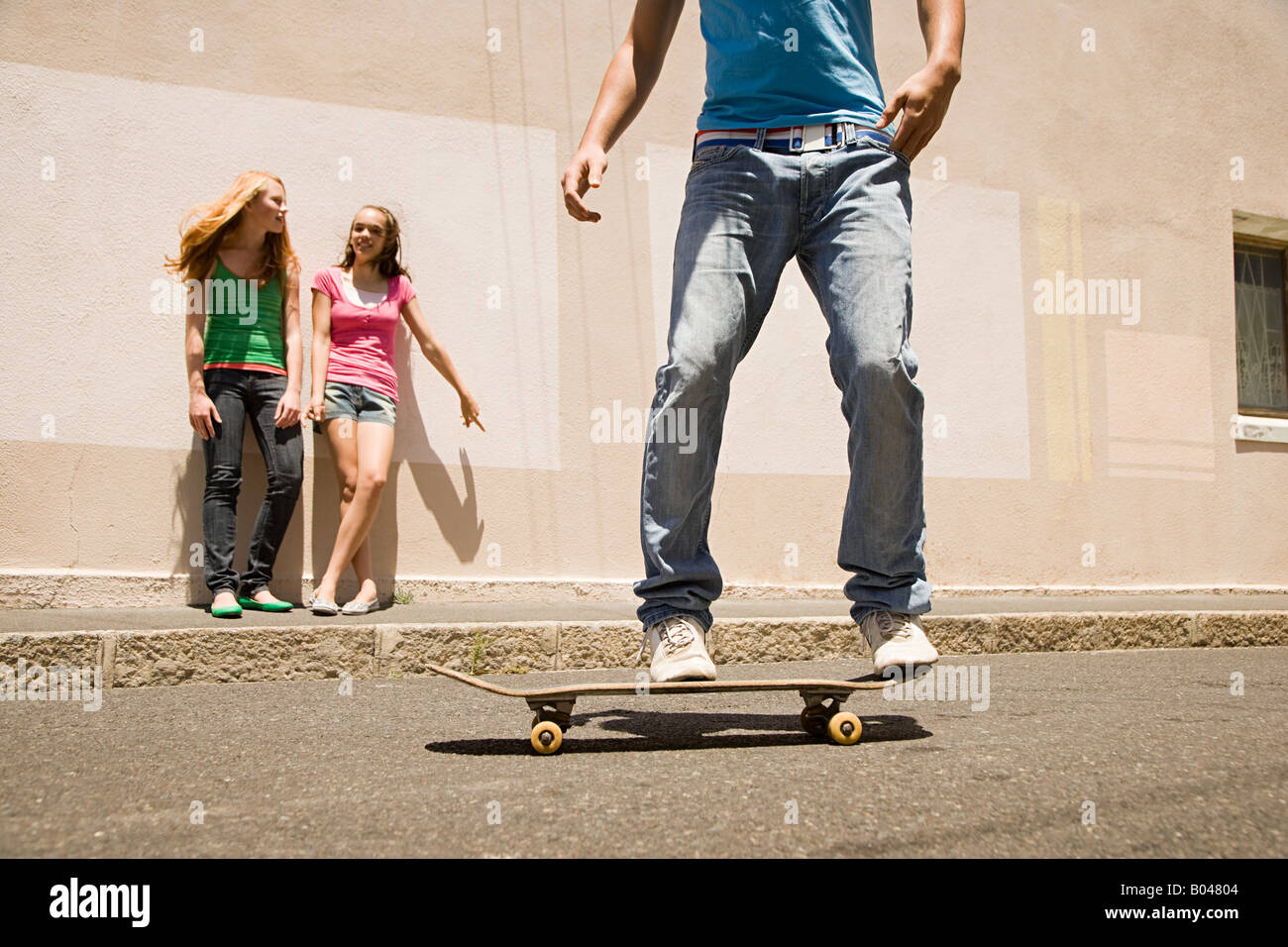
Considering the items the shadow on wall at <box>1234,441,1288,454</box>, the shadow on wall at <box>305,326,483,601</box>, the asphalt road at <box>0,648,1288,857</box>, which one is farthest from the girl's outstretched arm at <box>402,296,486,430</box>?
the shadow on wall at <box>1234,441,1288,454</box>

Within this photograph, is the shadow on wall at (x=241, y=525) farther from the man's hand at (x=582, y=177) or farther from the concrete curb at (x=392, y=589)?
the man's hand at (x=582, y=177)

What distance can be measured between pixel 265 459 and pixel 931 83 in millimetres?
3561

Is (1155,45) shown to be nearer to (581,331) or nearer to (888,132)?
(581,331)

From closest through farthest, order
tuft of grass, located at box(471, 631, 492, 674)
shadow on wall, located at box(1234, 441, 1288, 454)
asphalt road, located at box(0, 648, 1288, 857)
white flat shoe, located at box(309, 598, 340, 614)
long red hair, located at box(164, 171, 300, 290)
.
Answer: asphalt road, located at box(0, 648, 1288, 857) < tuft of grass, located at box(471, 631, 492, 674) < white flat shoe, located at box(309, 598, 340, 614) < long red hair, located at box(164, 171, 300, 290) < shadow on wall, located at box(1234, 441, 1288, 454)

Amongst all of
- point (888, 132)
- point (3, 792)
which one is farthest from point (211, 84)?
point (3, 792)

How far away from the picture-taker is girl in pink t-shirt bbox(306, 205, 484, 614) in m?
4.90

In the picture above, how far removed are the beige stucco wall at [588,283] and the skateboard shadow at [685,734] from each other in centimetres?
298

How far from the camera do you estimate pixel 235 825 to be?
1.61 metres

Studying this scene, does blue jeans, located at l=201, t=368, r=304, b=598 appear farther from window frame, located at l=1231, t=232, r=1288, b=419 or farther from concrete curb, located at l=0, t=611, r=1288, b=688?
window frame, located at l=1231, t=232, r=1288, b=419

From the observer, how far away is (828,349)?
8.29 feet

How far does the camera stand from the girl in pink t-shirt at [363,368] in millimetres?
4902

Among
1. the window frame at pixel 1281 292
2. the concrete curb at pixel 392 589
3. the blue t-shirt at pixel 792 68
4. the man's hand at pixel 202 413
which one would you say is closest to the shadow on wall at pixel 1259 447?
the window frame at pixel 1281 292

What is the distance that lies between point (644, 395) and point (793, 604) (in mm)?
1456

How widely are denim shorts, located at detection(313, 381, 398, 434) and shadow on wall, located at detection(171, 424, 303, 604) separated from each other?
416 millimetres
